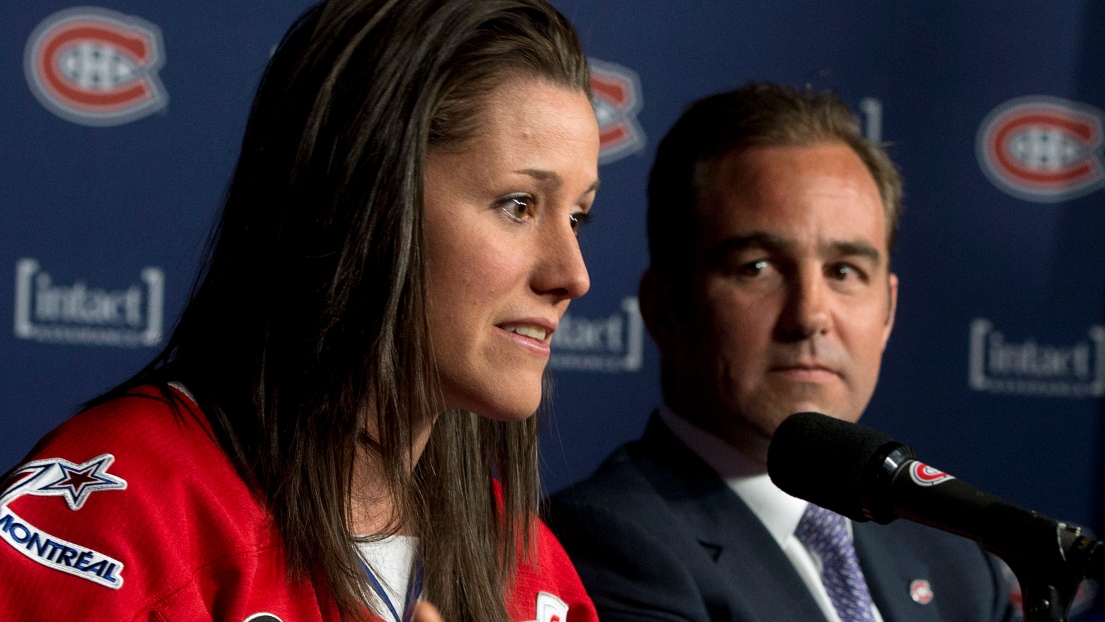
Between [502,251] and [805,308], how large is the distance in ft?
1.94

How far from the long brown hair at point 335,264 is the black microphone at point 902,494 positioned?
0.36 m

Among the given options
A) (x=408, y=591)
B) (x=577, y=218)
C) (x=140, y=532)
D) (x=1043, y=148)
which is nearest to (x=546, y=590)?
(x=408, y=591)

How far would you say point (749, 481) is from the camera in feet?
5.45

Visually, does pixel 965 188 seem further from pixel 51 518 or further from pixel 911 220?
pixel 51 518

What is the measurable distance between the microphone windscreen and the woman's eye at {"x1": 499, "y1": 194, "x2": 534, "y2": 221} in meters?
0.33

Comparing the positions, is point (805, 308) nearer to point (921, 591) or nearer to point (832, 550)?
Result: point (832, 550)

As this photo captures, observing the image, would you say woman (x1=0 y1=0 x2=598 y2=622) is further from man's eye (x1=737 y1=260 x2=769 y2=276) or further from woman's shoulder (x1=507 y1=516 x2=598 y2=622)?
man's eye (x1=737 y1=260 x2=769 y2=276)

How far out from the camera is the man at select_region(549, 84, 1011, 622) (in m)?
1.55

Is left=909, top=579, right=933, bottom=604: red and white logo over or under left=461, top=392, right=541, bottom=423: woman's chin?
under

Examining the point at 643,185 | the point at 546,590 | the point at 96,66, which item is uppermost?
the point at 96,66

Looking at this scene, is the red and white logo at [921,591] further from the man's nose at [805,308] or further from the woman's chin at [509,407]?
the woman's chin at [509,407]

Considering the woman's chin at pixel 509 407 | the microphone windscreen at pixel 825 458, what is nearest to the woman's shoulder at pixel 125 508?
the woman's chin at pixel 509 407

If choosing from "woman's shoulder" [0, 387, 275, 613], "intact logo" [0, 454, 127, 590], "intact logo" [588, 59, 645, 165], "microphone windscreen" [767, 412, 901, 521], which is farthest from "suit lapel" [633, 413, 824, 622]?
"intact logo" [588, 59, 645, 165]

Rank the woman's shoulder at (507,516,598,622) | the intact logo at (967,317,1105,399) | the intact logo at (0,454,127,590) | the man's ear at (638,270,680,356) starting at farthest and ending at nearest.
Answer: the intact logo at (967,317,1105,399) → the man's ear at (638,270,680,356) → the woman's shoulder at (507,516,598,622) → the intact logo at (0,454,127,590)
